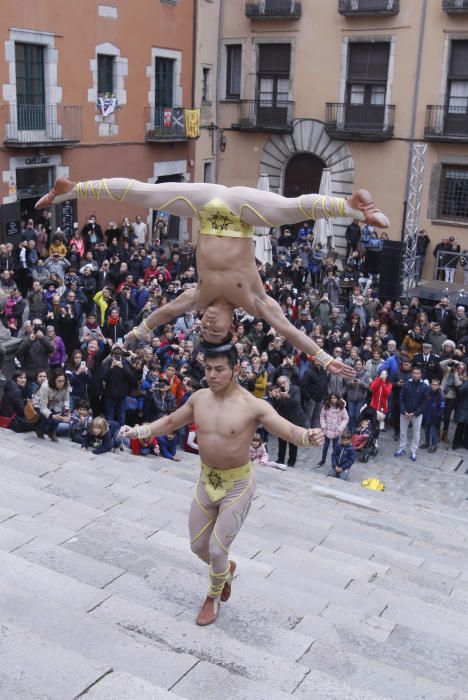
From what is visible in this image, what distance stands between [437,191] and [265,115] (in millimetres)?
6103

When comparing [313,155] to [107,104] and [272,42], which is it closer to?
[272,42]

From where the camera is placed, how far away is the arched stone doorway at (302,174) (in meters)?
25.3

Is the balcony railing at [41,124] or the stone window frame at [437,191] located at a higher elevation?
the balcony railing at [41,124]

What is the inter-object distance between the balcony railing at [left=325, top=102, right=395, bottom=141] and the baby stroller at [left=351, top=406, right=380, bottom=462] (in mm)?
13096

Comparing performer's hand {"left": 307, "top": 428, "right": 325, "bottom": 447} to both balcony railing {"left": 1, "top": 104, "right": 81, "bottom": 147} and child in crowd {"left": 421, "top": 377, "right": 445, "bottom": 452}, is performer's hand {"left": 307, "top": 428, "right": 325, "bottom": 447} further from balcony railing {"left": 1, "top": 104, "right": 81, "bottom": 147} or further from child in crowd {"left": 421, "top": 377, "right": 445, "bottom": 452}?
balcony railing {"left": 1, "top": 104, "right": 81, "bottom": 147}

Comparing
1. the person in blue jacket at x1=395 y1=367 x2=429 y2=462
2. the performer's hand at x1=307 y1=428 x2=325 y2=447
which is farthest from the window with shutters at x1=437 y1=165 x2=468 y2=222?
the performer's hand at x1=307 y1=428 x2=325 y2=447

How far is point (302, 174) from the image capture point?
25.6 m

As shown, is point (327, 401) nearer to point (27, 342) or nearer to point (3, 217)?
Answer: point (27, 342)

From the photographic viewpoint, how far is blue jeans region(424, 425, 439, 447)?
1292cm

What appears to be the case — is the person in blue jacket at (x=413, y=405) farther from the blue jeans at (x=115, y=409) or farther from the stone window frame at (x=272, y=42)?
the stone window frame at (x=272, y=42)

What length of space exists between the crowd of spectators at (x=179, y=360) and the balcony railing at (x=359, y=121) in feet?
25.2

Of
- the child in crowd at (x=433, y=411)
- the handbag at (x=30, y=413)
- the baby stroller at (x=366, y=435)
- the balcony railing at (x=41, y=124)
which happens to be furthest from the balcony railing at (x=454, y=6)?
the handbag at (x=30, y=413)

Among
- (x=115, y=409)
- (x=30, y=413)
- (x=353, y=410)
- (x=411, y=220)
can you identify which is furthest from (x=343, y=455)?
(x=411, y=220)

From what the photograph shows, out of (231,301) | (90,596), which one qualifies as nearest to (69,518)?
(90,596)
